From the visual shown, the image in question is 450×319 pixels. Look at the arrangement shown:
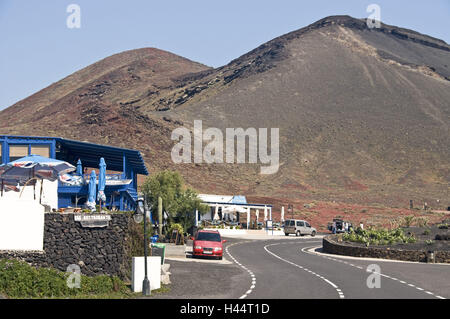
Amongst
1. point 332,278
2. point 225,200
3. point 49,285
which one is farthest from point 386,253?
point 225,200

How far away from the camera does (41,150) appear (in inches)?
1730

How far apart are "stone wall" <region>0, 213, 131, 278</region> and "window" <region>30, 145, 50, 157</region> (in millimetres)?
22330

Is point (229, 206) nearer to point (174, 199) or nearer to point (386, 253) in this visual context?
point (174, 199)

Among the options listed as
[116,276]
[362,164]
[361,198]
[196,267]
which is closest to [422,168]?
[362,164]

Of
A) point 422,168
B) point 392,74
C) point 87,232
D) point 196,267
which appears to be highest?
point 392,74

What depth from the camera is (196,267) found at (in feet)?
98.7

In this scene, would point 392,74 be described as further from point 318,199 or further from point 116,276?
point 116,276

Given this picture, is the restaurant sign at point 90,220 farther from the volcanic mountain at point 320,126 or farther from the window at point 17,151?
the volcanic mountain at point 320,126

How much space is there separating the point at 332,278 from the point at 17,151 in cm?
2689

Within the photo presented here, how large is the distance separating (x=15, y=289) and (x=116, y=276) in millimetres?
3666

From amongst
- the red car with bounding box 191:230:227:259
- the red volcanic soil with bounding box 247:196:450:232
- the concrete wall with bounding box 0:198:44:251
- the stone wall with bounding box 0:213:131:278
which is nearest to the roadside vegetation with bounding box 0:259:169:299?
the stone wall with bounding box 0:213:131:278

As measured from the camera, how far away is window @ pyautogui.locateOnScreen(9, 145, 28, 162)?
146 ft

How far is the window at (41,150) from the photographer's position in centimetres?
4381

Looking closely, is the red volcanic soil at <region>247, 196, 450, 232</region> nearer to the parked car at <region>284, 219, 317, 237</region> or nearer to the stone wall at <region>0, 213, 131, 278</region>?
the parked car at <region>284, 219, 317, 237</region>
